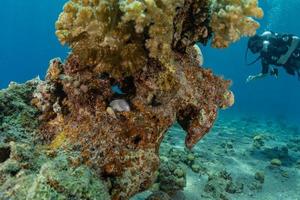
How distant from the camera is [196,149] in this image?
9828mm

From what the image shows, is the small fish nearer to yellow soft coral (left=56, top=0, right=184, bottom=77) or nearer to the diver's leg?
yellow soft coral (left=56, top=0, right=184, bottom=77)

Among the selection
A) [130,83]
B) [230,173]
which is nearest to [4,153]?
[130,83]

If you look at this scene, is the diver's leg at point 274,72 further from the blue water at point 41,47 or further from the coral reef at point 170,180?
the blue water at point 41,47

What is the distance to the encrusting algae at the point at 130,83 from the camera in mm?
2896

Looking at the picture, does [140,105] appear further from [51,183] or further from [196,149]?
[196,149]

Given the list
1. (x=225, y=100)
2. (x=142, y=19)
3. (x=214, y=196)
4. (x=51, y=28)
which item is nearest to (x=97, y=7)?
(x=142, y=19)

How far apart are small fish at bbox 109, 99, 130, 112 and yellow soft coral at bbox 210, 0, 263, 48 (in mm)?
1170

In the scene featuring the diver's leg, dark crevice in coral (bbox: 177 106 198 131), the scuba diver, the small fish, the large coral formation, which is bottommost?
the large coral formation

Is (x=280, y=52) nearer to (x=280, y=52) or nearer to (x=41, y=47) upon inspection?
(x=280, y=52)

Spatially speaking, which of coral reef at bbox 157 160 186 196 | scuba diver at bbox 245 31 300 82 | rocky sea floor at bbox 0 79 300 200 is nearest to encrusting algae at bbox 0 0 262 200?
rocky sea floor at bbox 0 79 300 200

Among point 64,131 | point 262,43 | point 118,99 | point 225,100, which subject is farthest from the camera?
point 262,43

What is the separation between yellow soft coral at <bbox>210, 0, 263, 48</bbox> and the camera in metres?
3.13

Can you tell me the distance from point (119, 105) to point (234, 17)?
1385 mm

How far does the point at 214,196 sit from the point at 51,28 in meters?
122
